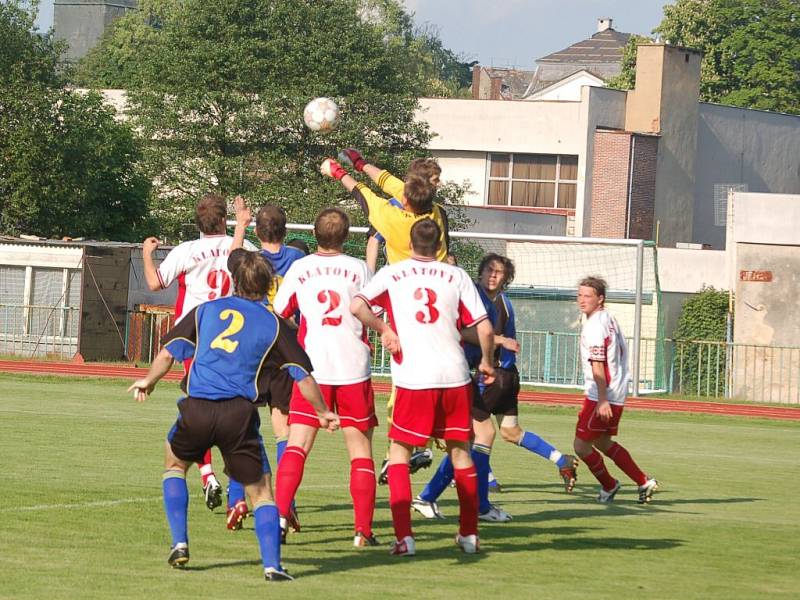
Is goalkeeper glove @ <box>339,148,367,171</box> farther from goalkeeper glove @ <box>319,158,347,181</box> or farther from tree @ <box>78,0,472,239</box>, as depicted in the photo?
tree @ <box>78,0,472,239</box>

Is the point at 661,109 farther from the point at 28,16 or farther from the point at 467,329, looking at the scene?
the point at 467,329

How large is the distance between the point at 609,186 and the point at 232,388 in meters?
50.6

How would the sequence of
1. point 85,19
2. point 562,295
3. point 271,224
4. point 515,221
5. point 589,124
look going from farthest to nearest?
point 85,19 → point 589,124 → point 515,221 → point 562,295 → point 271,224

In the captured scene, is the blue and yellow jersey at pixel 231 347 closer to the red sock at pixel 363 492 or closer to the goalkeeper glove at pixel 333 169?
the red sock at pixel 363 492

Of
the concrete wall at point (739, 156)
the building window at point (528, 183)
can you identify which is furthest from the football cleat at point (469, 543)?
the concrete wall at point (739, 156)

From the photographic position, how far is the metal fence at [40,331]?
107 ft

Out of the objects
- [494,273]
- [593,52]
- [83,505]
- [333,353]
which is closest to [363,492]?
[333,353]

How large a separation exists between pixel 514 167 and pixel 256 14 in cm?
1359

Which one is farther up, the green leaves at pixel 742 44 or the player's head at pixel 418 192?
the green leaves at pixel 742 44

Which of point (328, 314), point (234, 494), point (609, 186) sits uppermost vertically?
point (609, 186)

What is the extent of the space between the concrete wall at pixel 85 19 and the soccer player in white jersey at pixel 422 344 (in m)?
114

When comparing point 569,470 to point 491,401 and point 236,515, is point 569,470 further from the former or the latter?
point 236,515

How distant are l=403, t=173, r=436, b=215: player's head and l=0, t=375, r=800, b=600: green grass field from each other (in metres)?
2.19

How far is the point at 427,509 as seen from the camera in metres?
10.5
